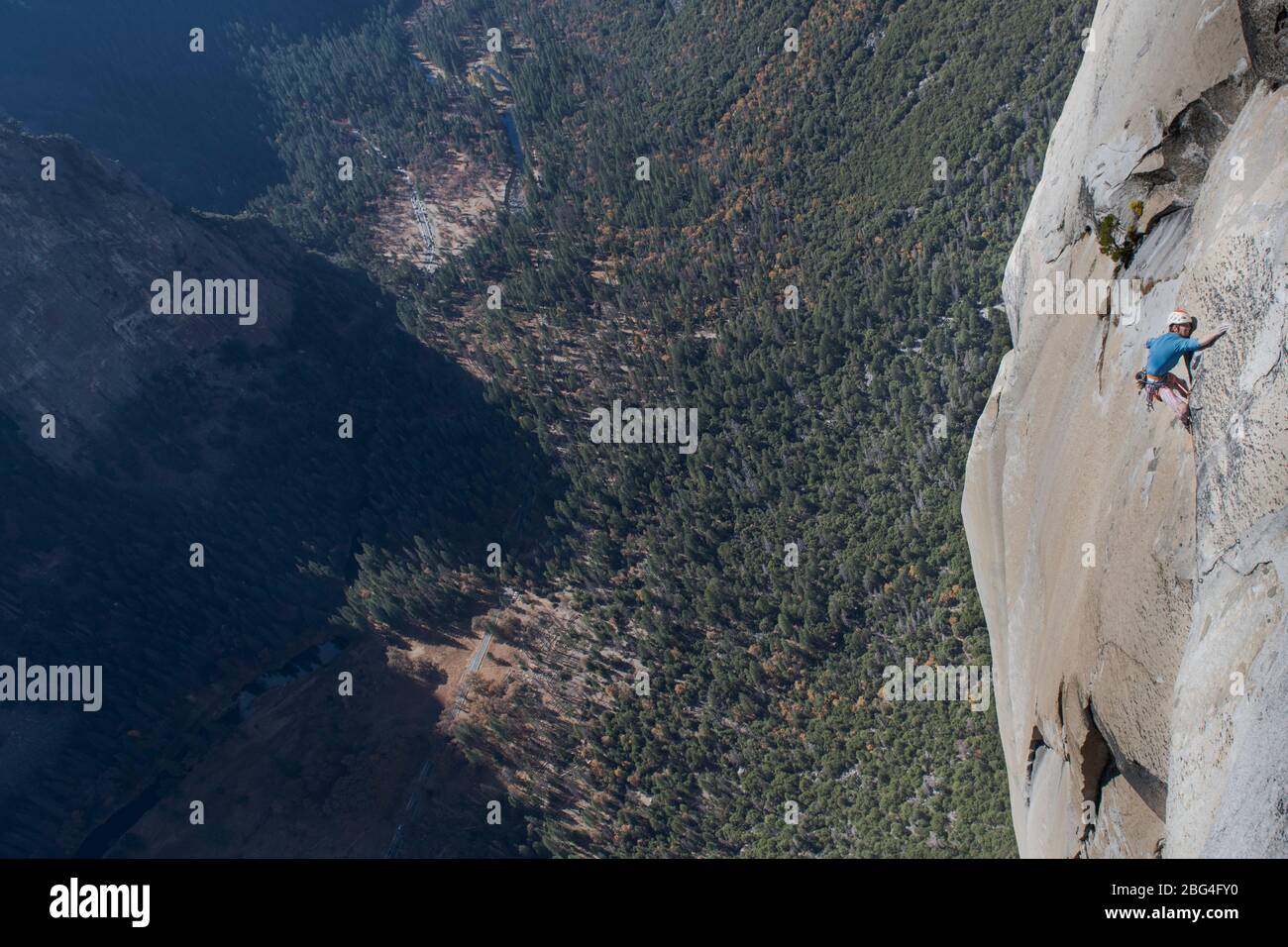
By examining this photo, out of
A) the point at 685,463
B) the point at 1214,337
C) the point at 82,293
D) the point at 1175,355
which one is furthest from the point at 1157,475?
the point at 82,293

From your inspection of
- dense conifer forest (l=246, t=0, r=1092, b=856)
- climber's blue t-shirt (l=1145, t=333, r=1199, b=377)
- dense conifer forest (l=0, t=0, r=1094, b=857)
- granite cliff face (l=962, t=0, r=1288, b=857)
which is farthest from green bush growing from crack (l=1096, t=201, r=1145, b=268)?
dense conifer forest (l=0, t=0, r=1094, b=857)

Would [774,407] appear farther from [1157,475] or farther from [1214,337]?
[1214,337]

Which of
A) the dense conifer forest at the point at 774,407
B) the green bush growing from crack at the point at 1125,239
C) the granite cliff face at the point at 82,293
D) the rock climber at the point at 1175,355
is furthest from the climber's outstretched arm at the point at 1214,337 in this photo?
the granite cliff face at the point at 82,293

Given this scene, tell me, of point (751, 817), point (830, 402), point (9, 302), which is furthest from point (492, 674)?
point (9, 302)

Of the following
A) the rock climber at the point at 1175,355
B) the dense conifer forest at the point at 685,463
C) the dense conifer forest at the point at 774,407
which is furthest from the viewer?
the dense conifer forest at the point at 685,463

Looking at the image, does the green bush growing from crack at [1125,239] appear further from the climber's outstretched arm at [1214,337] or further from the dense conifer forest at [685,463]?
the dense conifer forest at [685,463]

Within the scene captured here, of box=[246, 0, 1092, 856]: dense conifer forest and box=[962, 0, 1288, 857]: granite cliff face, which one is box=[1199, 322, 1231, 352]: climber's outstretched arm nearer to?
box=[962, 0, 1288, 857]: granite cliff face
